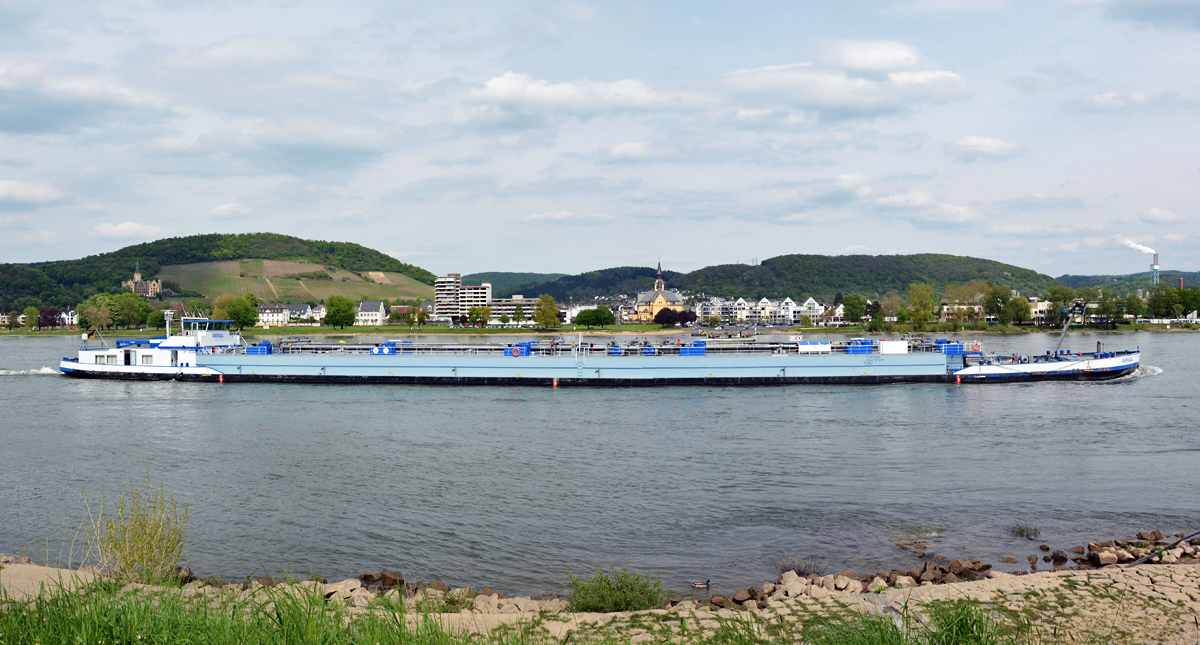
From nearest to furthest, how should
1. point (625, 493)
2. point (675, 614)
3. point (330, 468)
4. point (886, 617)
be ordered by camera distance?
point (886, 617) → point (675, 614) → point (625, 493) → point (330, 468)

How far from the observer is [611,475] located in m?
21.9

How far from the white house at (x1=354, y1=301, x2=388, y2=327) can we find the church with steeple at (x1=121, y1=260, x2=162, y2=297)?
49.6m

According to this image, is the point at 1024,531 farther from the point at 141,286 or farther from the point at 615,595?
the point at 141,286

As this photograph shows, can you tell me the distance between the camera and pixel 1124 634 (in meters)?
9.49

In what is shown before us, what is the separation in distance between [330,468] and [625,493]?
9879mm

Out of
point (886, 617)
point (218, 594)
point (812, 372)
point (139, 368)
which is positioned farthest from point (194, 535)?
point (139, 368)

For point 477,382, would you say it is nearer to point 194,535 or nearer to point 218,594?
point 194,535

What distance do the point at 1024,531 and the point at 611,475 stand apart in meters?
10.7

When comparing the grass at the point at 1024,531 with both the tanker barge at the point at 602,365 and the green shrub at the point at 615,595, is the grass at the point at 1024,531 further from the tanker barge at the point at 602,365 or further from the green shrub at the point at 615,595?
the tanker barge at the point at 602,365

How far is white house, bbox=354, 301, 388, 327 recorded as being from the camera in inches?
6649

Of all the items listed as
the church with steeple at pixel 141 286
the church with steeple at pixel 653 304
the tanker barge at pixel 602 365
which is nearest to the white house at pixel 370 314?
the church with steeple at pixel 141 286

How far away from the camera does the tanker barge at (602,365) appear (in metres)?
44.7

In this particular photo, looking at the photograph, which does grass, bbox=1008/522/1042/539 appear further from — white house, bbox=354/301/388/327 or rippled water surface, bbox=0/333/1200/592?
white house, bbox=354/301/388/327

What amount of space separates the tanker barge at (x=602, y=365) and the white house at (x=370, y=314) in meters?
119
